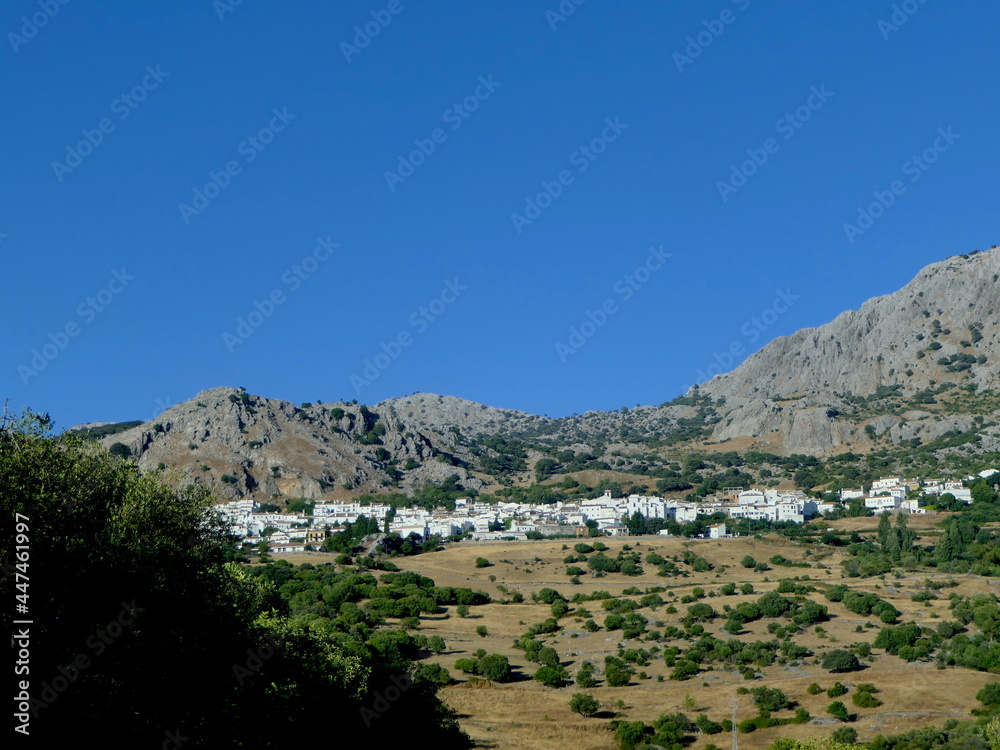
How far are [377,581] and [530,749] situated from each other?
45728 millimetres

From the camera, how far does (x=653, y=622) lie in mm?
73812

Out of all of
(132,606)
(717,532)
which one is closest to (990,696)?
(132,606)

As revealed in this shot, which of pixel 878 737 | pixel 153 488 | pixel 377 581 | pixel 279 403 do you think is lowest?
pixel 878 737

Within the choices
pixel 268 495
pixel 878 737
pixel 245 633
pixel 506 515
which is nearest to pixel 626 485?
pixel 506 515

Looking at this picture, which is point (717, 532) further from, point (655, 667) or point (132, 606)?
point (132, 606)

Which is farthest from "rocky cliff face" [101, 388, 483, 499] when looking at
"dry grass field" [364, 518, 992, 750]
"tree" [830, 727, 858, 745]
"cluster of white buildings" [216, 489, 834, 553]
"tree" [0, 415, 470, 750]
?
"tree" [0, 415, 470, 750]

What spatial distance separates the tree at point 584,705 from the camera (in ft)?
168

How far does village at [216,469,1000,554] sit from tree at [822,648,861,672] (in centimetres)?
6606

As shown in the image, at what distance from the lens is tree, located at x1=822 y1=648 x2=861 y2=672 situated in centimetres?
5862

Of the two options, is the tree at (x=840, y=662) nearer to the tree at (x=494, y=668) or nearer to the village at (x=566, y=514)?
the tree at (x=494, y=668)

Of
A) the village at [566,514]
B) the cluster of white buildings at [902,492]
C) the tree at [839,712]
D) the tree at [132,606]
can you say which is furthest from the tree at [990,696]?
the cluster of white buildings at [902,492]

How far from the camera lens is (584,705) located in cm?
5144

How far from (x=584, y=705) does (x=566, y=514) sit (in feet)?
297

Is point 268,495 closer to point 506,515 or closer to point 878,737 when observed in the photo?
point 506,515
